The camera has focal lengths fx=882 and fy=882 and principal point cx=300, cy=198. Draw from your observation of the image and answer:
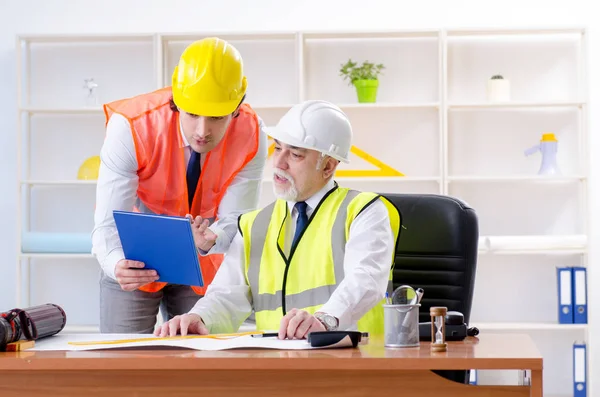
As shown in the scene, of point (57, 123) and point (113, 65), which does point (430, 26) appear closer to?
point (113, 65)

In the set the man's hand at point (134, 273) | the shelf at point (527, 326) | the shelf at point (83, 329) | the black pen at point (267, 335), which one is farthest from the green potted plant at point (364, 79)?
the black pen at point (267, 335)

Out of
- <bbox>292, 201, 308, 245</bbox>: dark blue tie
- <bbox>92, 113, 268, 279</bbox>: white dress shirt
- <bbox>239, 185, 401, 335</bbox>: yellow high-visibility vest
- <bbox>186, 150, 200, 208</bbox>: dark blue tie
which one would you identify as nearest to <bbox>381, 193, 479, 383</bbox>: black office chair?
<bbox>239, 185, 401, 335</bbox>: yellow high-visibility vest

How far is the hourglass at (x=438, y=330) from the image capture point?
5.39 ft

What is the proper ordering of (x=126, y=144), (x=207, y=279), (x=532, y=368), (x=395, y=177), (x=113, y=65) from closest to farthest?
(x=532, y=368), (x=126, y=144), (x=207, y=279), (x=395, y=177), (x=113, y=65)

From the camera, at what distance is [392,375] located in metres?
1.54

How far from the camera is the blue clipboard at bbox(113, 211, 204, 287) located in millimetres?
1966

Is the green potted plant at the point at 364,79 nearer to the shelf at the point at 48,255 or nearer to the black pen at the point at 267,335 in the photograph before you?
the shelf at the point at 48,255

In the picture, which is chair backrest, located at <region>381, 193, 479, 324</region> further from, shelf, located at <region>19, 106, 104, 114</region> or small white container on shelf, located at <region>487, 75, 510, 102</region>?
shelf, located at <region>19, 106, 104, 114</region>

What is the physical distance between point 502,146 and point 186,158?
256cm

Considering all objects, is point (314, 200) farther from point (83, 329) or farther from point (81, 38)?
point (81, 38)

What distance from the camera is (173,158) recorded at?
269 centimetres

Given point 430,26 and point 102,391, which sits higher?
point 430,26

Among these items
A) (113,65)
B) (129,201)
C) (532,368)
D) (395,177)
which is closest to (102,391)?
(532,368)

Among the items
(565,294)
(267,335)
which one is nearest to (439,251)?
(267,335)
